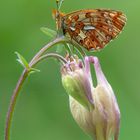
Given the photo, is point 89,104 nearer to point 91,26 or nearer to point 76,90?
point 76,90

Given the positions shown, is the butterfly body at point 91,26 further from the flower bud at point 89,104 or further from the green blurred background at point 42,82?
the green blurred background at point 42,82

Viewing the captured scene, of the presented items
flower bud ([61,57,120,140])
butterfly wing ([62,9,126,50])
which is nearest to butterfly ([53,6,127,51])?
butterfly wing ([62,9,126,50])

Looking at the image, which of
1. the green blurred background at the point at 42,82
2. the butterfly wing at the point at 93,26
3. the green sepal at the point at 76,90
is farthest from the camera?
the green blurred background at the point at 42,82

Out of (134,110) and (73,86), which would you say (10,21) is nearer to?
(134,110)

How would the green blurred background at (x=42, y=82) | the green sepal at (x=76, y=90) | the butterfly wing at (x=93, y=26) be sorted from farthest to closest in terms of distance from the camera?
the green blurred background at (x=42, y=82) → the butterfly wing at (x=93, y=26) → the green sepal at (x=76, y=90)

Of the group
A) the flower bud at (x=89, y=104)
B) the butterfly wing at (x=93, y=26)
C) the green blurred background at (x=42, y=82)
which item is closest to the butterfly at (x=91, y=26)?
the butterfly wing at (x=93, y=26)

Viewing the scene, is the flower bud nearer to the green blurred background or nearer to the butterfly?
the butterfly
